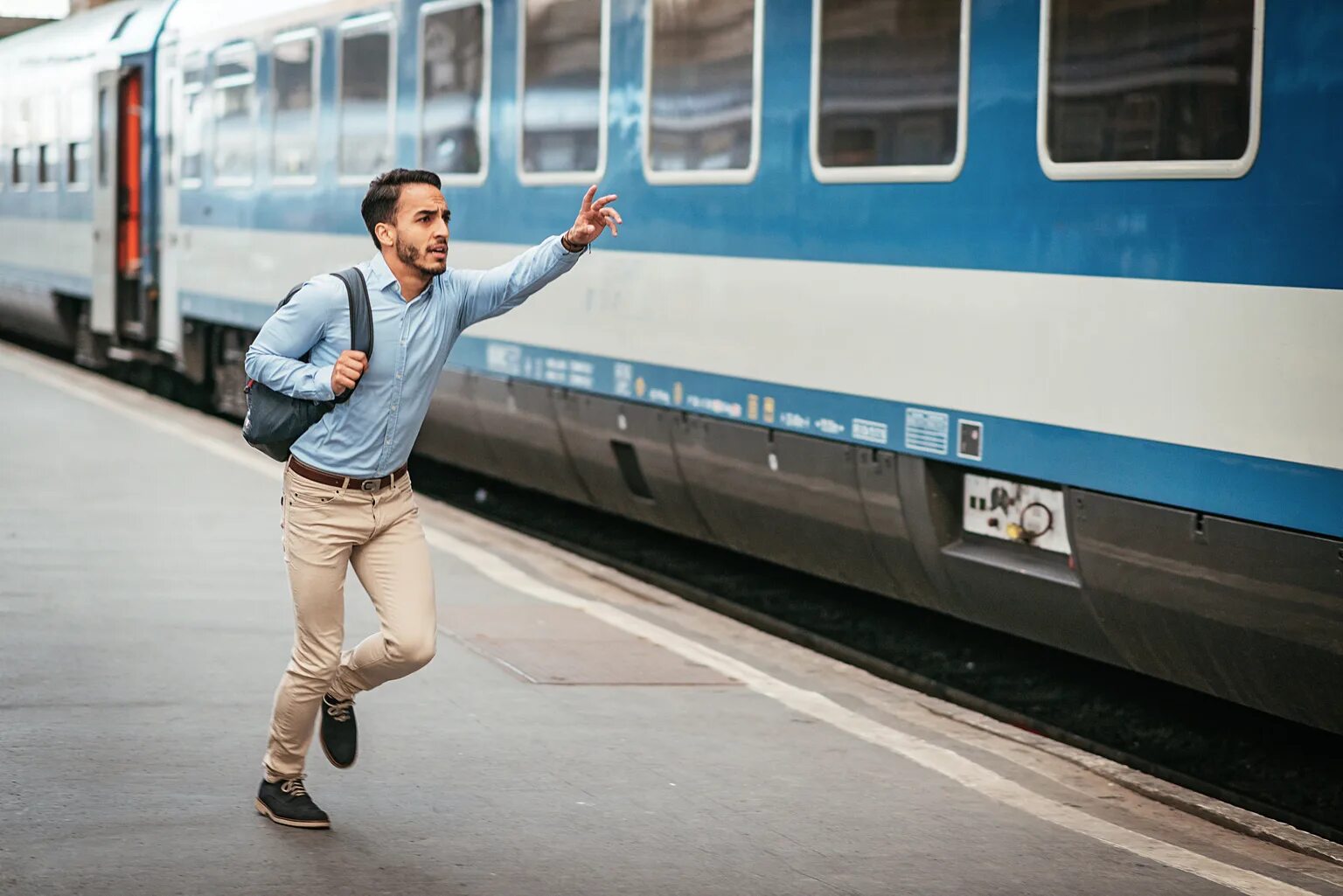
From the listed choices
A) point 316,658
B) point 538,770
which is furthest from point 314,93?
point 316,658

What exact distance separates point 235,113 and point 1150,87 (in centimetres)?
1096

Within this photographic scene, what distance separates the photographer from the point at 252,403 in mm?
5344

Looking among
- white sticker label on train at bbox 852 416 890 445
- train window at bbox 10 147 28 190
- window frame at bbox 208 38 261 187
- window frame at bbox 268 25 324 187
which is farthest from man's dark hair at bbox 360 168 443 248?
train window at bbox 10 147 28 190

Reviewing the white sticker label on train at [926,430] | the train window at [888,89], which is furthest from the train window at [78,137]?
the white sticker label on train at [926,430]

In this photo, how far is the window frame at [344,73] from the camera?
506 inches

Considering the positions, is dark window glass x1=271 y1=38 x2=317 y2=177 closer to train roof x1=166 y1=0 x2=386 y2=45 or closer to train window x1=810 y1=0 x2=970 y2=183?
train roof x1=166 y1=0 x2=386 y2=45

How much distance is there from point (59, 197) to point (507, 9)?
43.9 ft

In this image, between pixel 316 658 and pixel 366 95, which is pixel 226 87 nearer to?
pixel 366 95

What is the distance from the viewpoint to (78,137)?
2262cm

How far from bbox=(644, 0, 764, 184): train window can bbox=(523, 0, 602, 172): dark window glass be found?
58 cm

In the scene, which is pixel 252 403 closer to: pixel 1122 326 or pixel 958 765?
pixel 958 765

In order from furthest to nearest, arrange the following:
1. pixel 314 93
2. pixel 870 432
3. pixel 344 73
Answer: pixel 314 93 < pixel 344 73 < pixel 870 432

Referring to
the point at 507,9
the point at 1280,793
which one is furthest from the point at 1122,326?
the point at 507,9

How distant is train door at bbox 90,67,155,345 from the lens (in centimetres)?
2033
